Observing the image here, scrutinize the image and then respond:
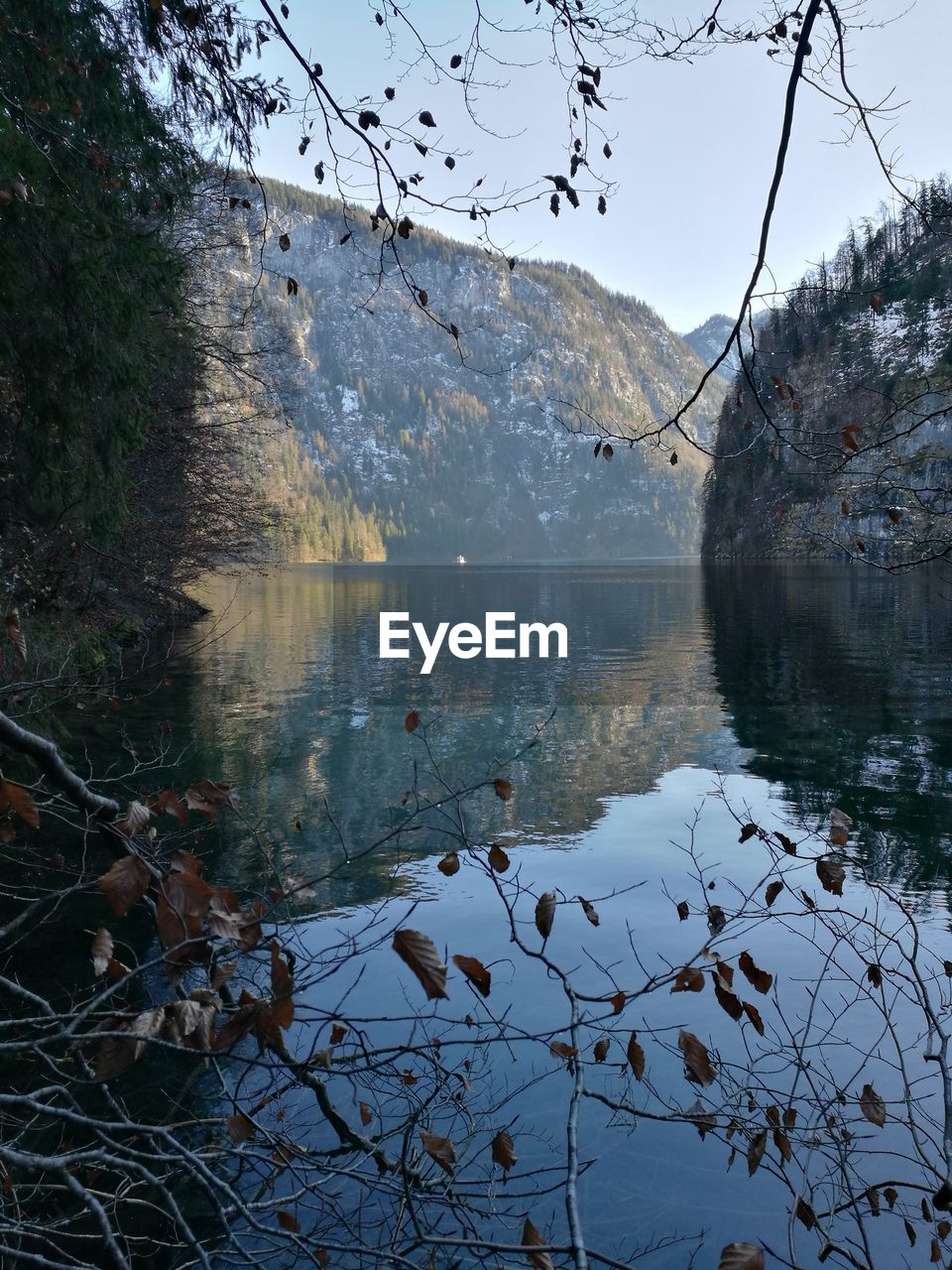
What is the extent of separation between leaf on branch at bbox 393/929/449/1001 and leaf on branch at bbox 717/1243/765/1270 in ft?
5.44

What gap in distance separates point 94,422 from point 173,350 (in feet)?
10.0

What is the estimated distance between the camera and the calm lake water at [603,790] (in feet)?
22.9

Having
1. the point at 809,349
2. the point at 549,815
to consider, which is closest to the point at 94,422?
the point at 549,815

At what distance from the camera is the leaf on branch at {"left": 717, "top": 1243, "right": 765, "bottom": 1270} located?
3.10 meters

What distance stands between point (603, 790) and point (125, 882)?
14370 millimetres

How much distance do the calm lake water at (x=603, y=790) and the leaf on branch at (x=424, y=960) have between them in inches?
99.3

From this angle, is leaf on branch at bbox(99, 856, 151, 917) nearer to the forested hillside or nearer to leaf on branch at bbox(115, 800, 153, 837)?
leaf on branch at bbox(115, 800, 153, 837)

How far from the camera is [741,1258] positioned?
123 inches

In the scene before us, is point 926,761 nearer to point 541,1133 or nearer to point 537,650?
point 541,1133

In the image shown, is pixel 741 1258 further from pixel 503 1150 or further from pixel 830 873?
pixel 830 873

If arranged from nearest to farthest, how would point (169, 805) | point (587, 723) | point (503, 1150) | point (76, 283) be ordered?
1. point (169, 805)
2. point (503, 1150)
3. point (76, 283)
4. point (587, 723)

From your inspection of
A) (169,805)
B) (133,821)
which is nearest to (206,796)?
(169,805)

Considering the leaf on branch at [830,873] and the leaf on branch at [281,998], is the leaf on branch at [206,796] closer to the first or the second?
the leaf on branch at [281,998]

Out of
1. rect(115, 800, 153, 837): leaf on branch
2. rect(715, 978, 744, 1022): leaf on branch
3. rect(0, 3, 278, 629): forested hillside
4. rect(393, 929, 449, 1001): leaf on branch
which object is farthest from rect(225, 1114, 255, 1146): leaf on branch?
rect(0, 3, 278, 629): forested hillside
